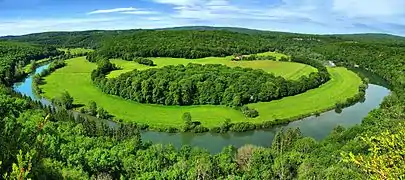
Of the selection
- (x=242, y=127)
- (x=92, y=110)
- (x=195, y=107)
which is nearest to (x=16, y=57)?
(x=92, y=110)

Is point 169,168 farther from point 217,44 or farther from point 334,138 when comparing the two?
point 217,44

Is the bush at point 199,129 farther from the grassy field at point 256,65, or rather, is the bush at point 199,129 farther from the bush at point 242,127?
the grassy field at point 256,65

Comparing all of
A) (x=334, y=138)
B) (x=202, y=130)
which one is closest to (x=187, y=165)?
(x=334, y=138)

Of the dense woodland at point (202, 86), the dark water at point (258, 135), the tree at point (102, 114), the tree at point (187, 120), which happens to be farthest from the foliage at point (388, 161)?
the dense woodland at point (202, 86)

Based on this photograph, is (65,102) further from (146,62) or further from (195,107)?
(146,62)

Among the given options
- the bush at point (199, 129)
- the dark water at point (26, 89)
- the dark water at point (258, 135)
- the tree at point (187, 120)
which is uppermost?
the tree at point (187, 120)

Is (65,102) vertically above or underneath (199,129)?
above

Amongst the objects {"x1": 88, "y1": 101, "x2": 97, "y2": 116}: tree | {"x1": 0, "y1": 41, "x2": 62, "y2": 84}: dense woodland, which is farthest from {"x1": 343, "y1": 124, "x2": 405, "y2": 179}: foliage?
{"x1": 0, "y1": 41, "x2": 62, "y2": 84}: dense woodland

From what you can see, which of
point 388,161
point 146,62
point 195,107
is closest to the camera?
point 388,161

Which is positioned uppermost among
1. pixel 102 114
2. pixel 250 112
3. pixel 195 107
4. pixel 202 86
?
pixel 202 86
